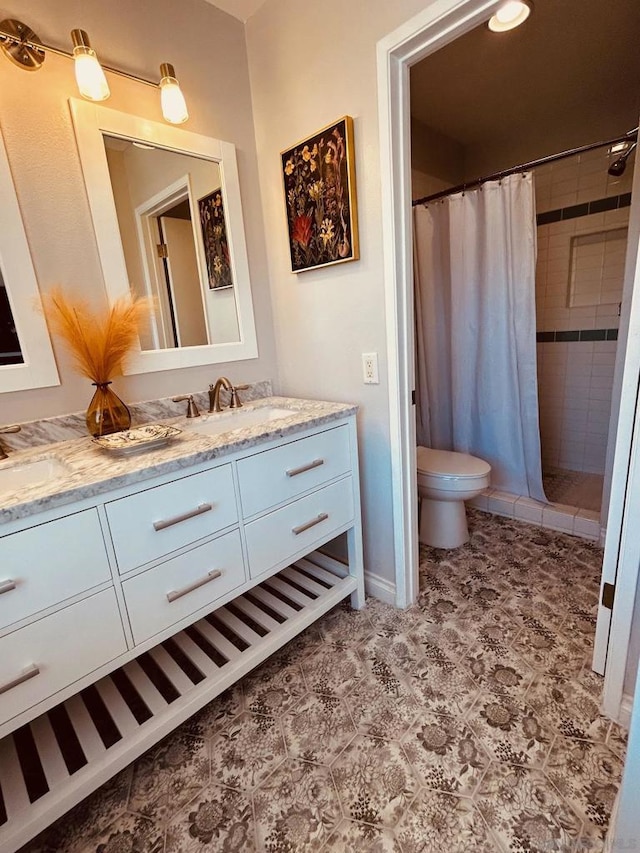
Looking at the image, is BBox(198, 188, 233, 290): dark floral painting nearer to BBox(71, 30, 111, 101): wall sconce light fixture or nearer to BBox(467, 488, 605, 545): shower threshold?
BBox(71, 30, 111, 101): wall sconce light fixture

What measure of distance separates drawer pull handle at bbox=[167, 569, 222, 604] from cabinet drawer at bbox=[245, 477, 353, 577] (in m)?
0.13

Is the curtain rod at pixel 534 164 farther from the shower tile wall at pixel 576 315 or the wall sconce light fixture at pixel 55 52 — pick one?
the wall sconce light fixture at pixel 55 52

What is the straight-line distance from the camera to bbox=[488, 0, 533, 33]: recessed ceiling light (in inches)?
58.3

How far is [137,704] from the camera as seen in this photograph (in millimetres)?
1305

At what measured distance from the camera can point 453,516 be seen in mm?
2092

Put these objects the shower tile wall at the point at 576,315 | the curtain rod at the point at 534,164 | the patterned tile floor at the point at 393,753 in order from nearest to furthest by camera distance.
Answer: the patterned tile floor at the point at 393,753 < the curtain rod at the point at 534,164 < the shower tile wall at the point at 576,315

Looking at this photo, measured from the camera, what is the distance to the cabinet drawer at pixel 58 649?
33.9 inches

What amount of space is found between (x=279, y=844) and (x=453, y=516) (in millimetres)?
1512

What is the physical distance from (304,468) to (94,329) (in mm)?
865

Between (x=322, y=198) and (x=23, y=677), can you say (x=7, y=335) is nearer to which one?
(x=23, y=677)

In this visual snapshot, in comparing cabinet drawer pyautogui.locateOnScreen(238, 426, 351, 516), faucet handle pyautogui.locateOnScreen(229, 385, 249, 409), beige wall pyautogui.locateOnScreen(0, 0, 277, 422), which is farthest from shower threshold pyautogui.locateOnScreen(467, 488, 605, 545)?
beige wall pyautogui.locateOnScreen(0, 0, 277, 422)

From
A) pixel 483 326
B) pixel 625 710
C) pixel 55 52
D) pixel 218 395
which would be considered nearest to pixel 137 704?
pixel 218 395

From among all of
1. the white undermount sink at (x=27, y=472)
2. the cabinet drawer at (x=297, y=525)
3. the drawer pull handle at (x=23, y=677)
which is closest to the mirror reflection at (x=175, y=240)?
the white undermount sink at (x=27, y=472)

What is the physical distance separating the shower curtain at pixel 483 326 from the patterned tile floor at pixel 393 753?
1.03m
